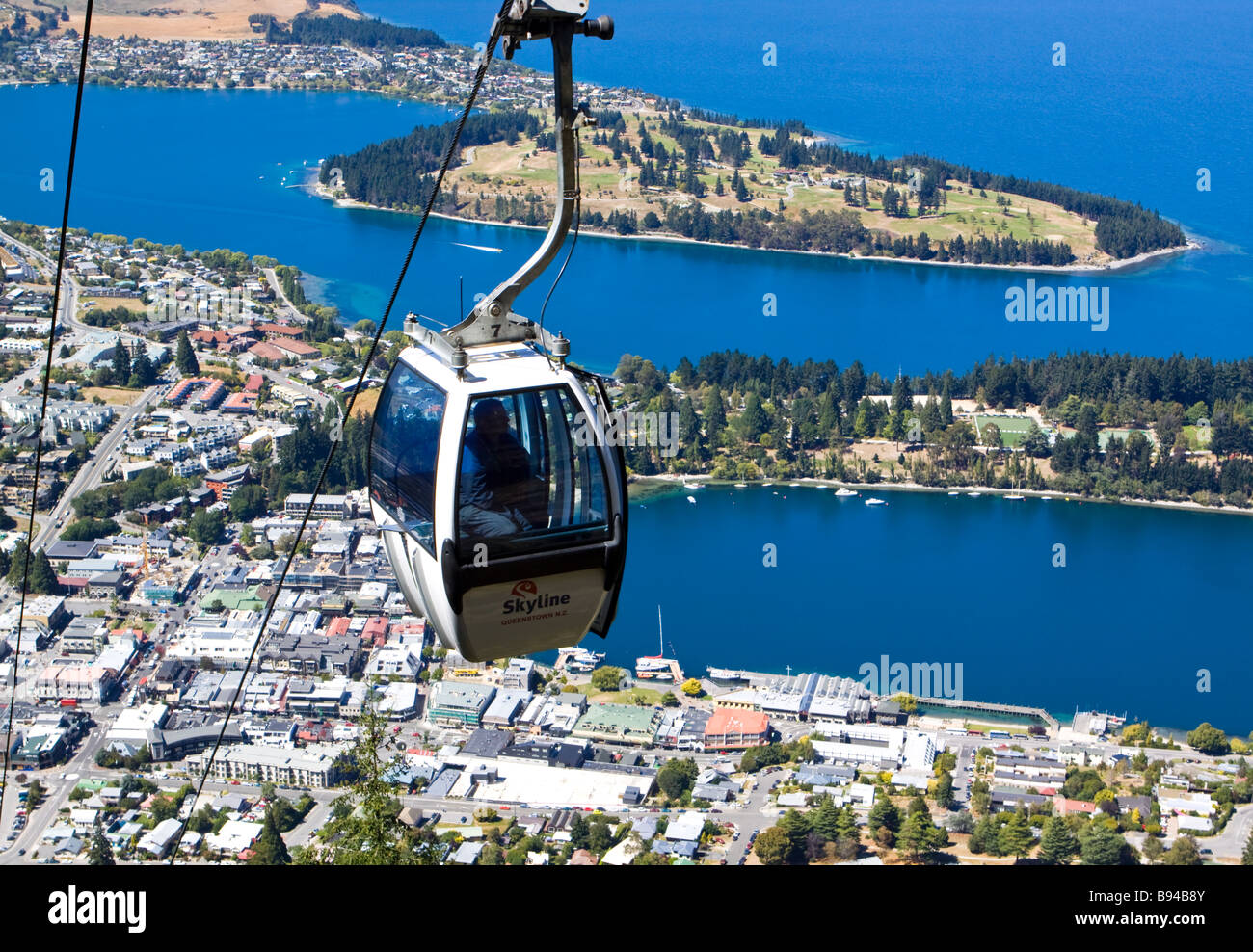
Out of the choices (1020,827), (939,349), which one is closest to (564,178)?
(1020,827)

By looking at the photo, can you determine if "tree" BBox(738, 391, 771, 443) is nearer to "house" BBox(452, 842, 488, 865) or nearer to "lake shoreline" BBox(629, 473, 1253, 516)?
"lake shoreline" BBox(629, 473, 1253, 516)

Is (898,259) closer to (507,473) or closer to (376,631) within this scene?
(376,631)

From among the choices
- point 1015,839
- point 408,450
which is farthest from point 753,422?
point 408,450

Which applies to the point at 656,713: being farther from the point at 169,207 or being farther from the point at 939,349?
the point at 169,207

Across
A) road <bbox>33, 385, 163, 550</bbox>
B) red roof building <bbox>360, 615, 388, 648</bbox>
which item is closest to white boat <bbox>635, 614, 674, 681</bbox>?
red roof building <bbox>360, 615, 388, 648</bbox>

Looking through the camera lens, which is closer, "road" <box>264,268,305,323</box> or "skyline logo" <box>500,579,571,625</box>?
"skyline logo" <box>500,579,571,625</box>

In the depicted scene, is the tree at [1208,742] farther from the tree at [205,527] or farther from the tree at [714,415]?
the tree at [205,527]

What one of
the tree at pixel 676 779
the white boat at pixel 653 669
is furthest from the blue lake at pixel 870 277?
the tree at pixel 676 779
